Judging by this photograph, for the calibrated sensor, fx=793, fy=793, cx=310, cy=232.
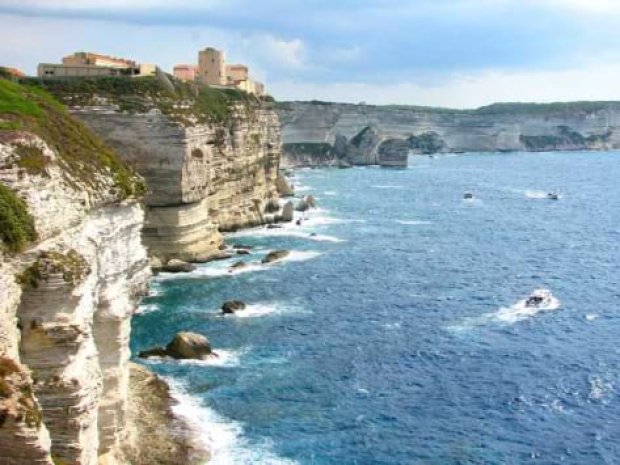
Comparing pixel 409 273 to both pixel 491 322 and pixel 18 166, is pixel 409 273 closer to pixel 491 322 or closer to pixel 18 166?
pixel 491 322

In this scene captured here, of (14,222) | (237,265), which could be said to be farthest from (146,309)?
(14,222)

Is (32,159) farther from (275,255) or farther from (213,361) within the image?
(275,255)

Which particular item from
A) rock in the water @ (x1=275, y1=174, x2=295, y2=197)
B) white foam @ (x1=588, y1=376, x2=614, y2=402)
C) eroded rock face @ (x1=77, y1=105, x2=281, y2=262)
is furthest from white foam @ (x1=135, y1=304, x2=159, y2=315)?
rock in the water @ (x1=275, y1=174, x2=295, y2=197)

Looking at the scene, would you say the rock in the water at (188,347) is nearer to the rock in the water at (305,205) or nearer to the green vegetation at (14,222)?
the green vegetation at (14,222)

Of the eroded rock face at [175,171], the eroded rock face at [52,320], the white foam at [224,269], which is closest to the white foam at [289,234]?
the eroded rock face at [175,171]

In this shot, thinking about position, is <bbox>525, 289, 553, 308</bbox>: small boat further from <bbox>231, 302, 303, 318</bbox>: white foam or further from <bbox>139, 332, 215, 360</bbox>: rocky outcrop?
<bbox>139, 332, 215, 360</bbox>: rocky outcrop

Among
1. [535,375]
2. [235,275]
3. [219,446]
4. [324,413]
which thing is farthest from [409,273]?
[219,446]
